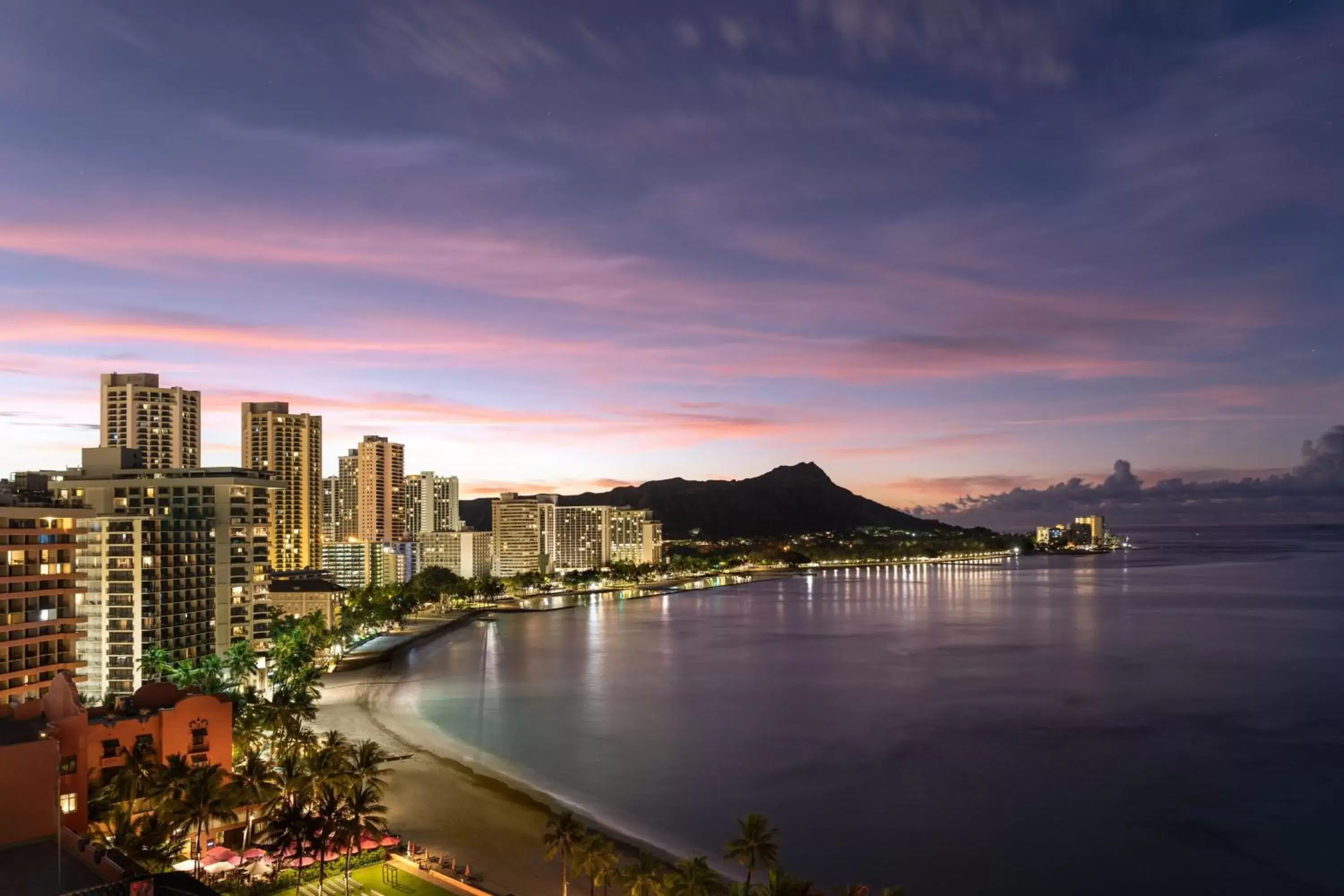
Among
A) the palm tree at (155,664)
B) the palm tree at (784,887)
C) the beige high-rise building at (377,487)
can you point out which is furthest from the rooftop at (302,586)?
the beige high-rise building at (377,487)

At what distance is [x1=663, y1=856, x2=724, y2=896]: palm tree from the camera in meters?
14.6

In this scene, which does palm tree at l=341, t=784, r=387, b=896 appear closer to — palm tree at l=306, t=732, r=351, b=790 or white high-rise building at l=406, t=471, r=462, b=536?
palm tree at l=306, t=732, r=351, b=790

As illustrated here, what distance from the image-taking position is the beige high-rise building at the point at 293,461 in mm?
101000

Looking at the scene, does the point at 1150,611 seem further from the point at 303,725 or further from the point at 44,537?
the point at 44,537

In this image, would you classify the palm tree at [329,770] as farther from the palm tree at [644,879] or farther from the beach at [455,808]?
the palm tree at [644,879]

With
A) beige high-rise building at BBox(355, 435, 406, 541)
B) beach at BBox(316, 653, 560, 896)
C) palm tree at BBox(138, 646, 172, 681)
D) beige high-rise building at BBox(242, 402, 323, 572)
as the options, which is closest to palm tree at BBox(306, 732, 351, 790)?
beach at BBox(316, 653, 560, 896)

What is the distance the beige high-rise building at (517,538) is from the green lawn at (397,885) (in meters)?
130

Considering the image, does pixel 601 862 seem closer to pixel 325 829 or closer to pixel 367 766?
pixel 325 829

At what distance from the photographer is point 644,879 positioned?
15617 millimetres

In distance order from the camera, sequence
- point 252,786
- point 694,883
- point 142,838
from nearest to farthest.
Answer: point 694,883, point 142,838, point 252,786

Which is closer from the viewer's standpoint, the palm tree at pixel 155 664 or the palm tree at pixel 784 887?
the palm tree at pixel 784 887

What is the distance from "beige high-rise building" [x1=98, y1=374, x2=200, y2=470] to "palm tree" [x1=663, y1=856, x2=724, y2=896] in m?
79.5

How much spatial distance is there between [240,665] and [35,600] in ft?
27.0

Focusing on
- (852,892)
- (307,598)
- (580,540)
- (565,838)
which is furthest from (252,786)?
(580,540)
